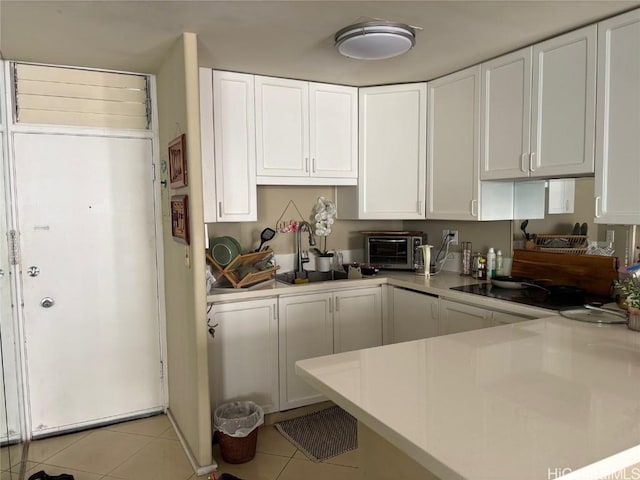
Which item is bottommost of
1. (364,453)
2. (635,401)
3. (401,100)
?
(364,453)

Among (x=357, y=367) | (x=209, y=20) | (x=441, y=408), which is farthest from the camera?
(x=209, y=20)

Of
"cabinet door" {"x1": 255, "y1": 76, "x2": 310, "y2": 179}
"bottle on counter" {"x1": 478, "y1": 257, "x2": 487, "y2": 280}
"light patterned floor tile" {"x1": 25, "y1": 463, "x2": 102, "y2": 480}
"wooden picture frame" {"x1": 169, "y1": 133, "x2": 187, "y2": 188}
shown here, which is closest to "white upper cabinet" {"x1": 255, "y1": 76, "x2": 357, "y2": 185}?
"cabinet door" {"x1": 255, "y1": 76, "x2": 310, "y2": 179}

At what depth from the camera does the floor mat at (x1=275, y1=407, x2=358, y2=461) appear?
108 inches

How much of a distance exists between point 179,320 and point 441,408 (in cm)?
202

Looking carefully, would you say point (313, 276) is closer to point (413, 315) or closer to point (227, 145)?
point (413, 315)

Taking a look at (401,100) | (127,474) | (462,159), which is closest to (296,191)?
(401,100)

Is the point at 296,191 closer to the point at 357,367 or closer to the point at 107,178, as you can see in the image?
the point at 107,178

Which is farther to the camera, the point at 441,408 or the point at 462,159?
the point at 462,159

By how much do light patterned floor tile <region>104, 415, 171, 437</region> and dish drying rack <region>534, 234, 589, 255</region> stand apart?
8.81 ft

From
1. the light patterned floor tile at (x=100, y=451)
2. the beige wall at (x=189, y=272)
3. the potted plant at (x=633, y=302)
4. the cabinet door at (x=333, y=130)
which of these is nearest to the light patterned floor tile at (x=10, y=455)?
the light patterned floor tile at (x=100, y=451)

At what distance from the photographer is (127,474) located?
8.30ft

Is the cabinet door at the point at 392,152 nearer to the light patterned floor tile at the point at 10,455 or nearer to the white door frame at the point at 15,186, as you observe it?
the white door frame at the point at 15,186

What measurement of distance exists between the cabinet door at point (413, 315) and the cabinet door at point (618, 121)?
1.13m

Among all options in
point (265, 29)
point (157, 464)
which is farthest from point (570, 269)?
point (157, 464)
